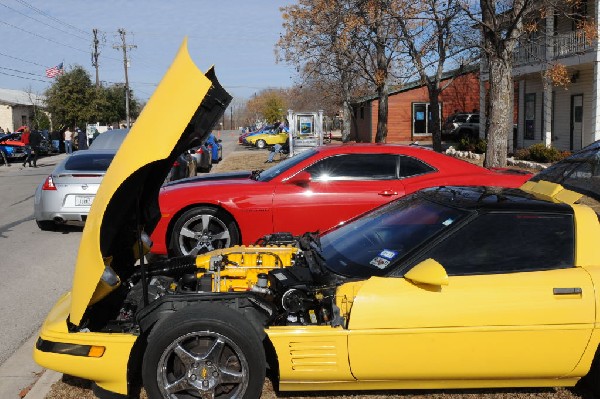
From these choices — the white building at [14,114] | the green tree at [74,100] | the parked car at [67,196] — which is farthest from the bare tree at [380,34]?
the white building at [14,114]

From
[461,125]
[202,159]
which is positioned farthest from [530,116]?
[202,159]

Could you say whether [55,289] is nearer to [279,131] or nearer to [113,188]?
[113,188]

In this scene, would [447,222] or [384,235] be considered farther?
[384,235]

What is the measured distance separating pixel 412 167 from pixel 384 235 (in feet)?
10.5

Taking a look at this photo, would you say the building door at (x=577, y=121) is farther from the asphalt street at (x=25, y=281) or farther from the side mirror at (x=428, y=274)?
the side mirror at (x=428, y=274)

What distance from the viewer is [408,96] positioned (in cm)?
4044

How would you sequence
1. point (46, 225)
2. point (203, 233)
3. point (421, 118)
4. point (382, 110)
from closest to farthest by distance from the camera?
point (203, 233) < point (46, 225) < point (382, 110) < point (421, 118)

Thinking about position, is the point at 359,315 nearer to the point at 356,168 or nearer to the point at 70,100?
the point at 356,168

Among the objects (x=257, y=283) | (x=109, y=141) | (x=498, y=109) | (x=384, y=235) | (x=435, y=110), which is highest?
(x=435, y=110)

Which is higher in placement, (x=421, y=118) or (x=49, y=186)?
(x=421, y=118)

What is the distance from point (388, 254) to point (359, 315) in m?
0.54

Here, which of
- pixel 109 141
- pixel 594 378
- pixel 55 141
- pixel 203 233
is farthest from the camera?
pixel 55 141

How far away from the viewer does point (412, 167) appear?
7.29 meters

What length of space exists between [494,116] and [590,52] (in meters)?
8.97
